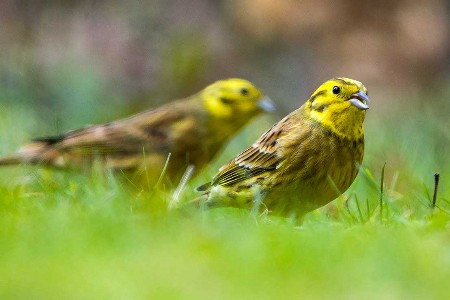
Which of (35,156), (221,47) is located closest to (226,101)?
(35,156)

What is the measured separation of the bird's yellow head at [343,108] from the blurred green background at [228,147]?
292 millimetres

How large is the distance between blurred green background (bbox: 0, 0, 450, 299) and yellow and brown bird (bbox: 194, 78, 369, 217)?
0.14 meters

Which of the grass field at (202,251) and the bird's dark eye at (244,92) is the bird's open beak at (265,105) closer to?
the bird's dark eye at (244,92)

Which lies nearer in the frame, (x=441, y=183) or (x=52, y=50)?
(x=441, y=183)

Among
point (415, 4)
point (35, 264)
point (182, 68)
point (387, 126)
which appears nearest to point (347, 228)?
point (35, 264)

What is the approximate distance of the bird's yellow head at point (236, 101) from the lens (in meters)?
6.07

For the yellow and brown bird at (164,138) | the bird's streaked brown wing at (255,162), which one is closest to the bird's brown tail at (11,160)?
the yellow and brown bird at (164,138)

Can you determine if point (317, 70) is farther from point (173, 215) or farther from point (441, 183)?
point (173, 215)

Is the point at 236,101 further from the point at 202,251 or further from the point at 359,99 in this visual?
the point at 202,251

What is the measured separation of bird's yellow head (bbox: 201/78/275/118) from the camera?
6074mm

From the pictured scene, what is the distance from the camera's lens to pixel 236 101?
6.14 m

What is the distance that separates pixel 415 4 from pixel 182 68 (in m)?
2.38

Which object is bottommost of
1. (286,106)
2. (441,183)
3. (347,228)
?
(286,106)

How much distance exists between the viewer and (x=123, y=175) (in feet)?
18.3
